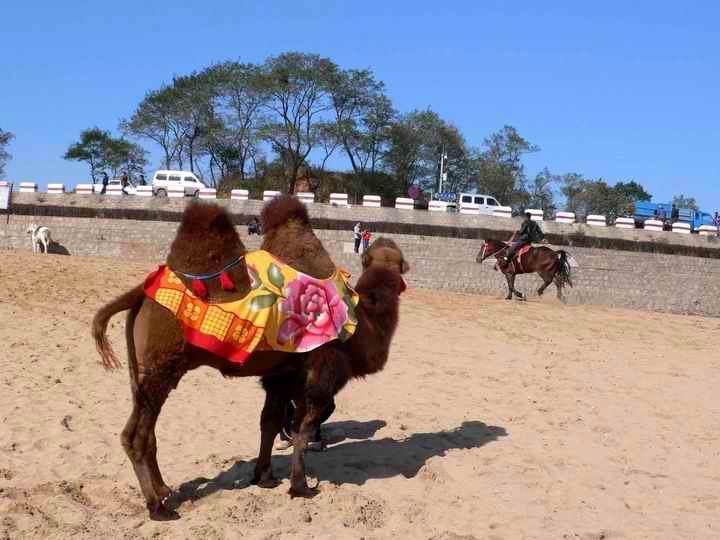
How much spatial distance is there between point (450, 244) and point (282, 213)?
848 inches

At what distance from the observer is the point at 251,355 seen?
6199mm

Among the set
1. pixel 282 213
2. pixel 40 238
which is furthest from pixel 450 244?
pixel 282 213

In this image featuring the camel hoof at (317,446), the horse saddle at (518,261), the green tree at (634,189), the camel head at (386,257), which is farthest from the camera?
the green tree at (634,189)

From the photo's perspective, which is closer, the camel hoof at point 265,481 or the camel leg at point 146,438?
the camel leg at point 146,438

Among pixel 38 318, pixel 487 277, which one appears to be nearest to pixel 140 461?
pixel 38 318

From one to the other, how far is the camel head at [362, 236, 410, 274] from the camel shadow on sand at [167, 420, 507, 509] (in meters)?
1.65

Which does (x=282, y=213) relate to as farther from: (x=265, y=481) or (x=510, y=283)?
(x=510, y=283)

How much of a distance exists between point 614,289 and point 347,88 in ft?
91.5

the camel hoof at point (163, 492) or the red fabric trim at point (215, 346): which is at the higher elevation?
the red fabric trim at point (215, 346)

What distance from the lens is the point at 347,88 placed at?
51.8 m

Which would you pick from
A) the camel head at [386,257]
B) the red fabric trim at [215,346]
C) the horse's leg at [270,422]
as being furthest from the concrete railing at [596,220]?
the red fabric trim at [215,346]

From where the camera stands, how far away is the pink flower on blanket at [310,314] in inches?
249

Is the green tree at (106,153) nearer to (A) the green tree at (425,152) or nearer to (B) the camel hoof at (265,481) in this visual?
(A) the green tree at (425,152)

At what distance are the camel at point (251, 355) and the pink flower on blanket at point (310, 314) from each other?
0.13 meters
